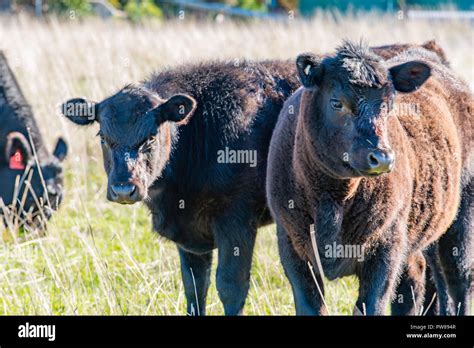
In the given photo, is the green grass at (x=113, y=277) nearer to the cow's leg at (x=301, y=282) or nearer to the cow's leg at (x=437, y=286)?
the cow's leg at (x=301, y=282)

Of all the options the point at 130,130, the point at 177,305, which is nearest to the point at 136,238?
the point at 177,305

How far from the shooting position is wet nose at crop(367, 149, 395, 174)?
5070 millimetres

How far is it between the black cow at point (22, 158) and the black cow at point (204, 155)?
3.37 meters

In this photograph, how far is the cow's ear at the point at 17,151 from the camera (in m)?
10.6

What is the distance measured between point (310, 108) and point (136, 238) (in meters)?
3.98

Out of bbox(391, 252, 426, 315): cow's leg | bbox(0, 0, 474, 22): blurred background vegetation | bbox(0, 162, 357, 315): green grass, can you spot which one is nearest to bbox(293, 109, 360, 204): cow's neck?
bbox(0, 162, 357, 315): green grass


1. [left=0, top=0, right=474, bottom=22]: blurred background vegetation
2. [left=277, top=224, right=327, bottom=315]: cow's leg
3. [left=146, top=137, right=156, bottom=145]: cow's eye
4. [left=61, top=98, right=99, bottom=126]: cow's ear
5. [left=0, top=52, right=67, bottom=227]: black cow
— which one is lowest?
[left=277, top=224, right=327, bottom=315]: cow's leg

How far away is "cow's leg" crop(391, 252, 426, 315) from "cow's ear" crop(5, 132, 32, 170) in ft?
16.8

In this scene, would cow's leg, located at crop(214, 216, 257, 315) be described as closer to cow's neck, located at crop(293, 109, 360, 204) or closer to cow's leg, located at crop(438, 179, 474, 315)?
cow's neck, located at crop(293, 109, 360, 204)

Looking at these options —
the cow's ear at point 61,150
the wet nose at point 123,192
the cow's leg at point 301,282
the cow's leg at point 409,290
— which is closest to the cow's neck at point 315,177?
the cow's leg at point 301,282

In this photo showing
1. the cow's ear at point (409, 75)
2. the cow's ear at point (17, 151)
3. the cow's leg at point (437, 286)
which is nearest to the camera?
the cow's ear at point (409, 75)

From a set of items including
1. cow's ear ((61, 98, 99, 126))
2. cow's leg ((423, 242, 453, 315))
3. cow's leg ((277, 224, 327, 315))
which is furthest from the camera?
cow's leg ((423, 242, 453, 315))

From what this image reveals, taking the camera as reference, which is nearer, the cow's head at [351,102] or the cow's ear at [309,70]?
the cow's head at [351,102]

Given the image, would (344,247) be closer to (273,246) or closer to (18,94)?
(273,246)
